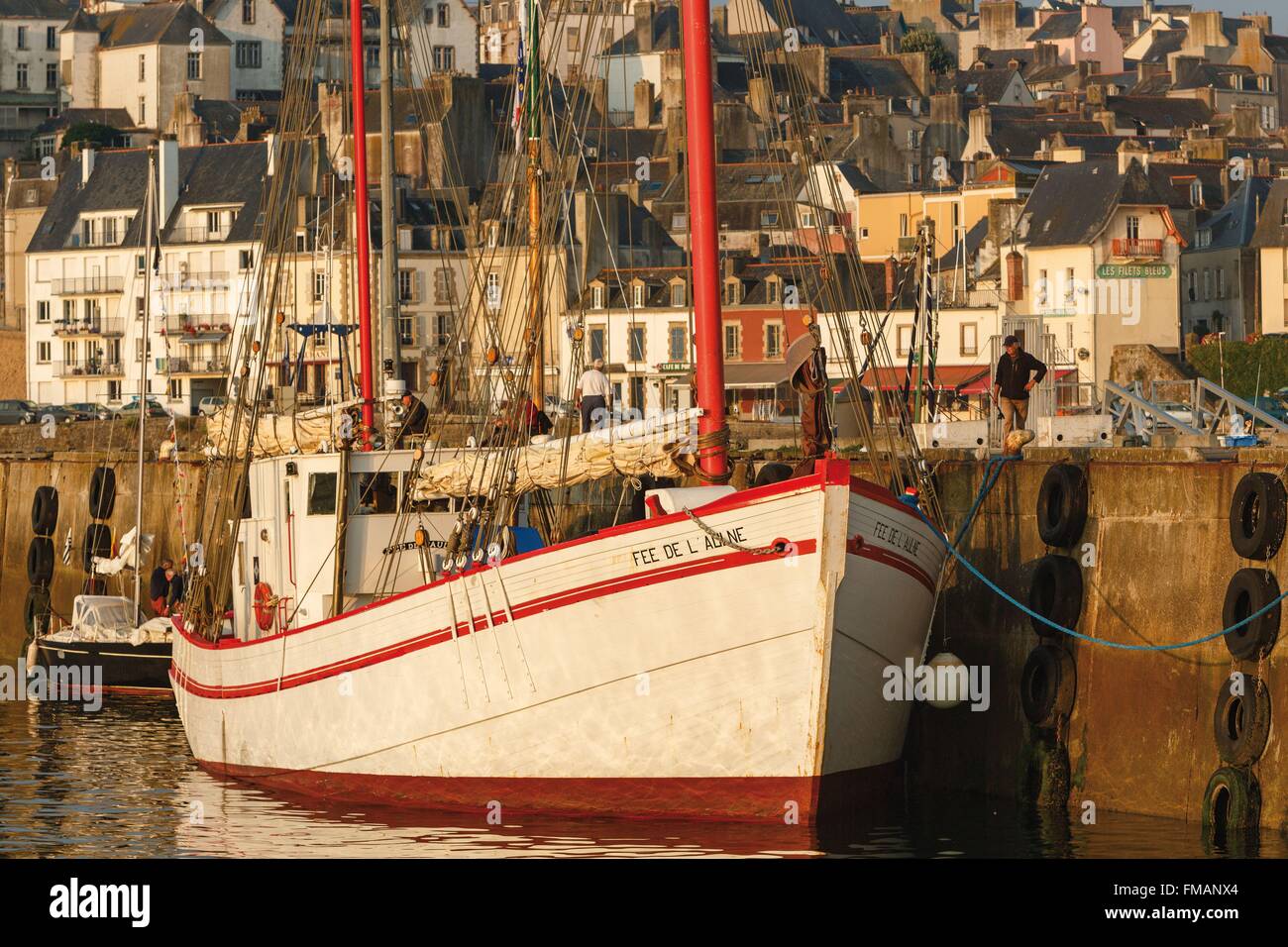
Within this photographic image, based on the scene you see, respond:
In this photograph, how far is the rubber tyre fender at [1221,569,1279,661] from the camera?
807 inches

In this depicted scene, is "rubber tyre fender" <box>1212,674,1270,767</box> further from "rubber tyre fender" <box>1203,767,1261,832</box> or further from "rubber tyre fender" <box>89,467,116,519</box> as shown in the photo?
"rubber tyre fender" <box>89,467,116,519</box>

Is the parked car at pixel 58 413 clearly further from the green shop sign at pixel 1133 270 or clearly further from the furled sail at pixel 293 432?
the furled sail at pixel 293 432

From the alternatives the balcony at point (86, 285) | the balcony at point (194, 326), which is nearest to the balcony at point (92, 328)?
the balcony at point (86, 285)

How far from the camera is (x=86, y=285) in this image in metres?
100

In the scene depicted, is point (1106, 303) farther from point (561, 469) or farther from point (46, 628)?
point (561, 469)

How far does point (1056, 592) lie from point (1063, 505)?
2.93ft

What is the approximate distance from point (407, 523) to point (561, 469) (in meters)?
2.99

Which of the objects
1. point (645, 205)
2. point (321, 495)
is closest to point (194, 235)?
point (645, 205)

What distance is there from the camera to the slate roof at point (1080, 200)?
81.0 metres

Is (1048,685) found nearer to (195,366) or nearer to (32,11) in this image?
(195,366)

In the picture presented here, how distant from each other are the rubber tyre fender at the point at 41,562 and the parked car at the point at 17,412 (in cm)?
2922

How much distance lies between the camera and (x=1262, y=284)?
84812 millimetres

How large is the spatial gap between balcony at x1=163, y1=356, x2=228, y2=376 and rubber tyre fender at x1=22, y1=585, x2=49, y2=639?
46941mm

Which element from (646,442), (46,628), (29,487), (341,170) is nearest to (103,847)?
(646,442)
